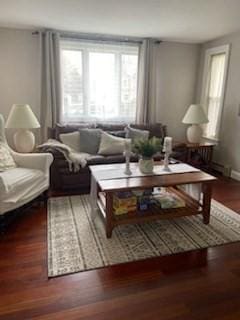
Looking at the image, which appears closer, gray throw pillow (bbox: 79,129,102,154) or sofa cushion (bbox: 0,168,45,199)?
sofa cushion (bbox: 0,168,45,199)

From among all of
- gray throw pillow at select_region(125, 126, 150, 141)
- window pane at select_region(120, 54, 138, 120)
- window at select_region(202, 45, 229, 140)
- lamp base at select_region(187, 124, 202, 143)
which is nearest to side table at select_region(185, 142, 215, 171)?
lamp base at select_region(187, 124, 202, 143)

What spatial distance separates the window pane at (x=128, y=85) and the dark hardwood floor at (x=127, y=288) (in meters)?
3.14

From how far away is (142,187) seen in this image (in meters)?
2.36

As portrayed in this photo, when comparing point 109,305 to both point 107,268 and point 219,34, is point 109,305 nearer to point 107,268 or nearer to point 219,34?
point 107,268

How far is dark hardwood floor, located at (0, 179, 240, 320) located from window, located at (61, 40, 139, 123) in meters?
2.84

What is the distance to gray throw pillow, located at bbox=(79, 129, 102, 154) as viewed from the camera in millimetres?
3949

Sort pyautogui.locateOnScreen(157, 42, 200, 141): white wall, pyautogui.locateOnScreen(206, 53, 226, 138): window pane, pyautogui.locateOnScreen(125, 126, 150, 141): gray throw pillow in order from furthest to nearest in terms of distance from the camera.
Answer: pyautogui.locateOnScreen(157, 42, 200, 141): white wall, pyautogui.locateOnScreen(206, 53, 226, 138): window pane, pyautogui.locateOnScreen(125, 126, 150, 141): gray throw pillow

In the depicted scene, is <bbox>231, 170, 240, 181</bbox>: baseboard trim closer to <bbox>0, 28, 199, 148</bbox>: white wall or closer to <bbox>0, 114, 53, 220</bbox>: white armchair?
<bbox>0, 28, 199, 148</bbox>: white wall

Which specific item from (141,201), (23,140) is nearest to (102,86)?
(23,140)

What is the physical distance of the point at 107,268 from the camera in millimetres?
2004

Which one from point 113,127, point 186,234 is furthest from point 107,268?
point 113,127

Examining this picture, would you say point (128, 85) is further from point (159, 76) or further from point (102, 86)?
point (159, 76)

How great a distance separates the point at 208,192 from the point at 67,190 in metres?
1.98

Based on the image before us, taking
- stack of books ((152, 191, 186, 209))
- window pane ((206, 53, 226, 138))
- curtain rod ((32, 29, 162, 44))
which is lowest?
stack of books ((152, 191, 186, 209))
